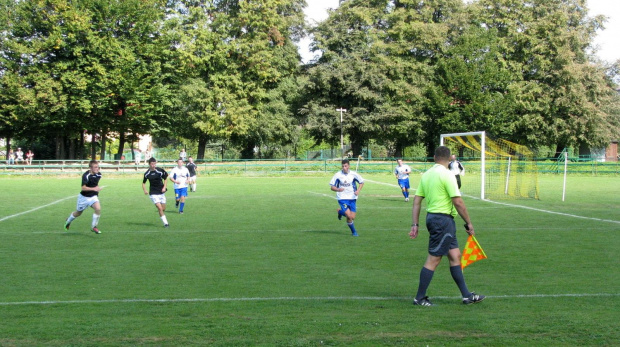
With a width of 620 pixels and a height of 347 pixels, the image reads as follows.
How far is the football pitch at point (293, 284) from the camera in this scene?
19.4 ft

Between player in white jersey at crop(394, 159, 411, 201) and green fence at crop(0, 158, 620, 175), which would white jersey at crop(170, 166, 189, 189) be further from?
green fence at crop(0, 158, 620, 175)

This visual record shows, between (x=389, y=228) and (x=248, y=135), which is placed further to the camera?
(x=248, y=135)

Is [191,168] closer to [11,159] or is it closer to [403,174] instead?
[403,174]

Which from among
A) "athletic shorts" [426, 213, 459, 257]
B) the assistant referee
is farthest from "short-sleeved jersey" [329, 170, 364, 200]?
"athletic shorts" [426, 213, 459, 257]

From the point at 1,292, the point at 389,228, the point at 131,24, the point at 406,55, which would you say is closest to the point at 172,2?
the point at 131,24

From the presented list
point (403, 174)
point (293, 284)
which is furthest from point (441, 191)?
point (403, 174)

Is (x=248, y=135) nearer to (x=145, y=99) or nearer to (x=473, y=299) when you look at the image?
(x=145, y=99)

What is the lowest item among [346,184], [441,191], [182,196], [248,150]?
[182,196]

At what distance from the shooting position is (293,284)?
8414 mm

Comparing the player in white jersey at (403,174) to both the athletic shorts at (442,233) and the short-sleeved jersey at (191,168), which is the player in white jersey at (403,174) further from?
the athletic shorts at (442,233)

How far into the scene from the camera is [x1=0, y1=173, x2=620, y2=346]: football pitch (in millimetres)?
5926

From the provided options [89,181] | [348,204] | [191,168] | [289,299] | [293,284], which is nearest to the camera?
[289,299]

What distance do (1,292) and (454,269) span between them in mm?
5672

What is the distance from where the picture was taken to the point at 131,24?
2170 inches
